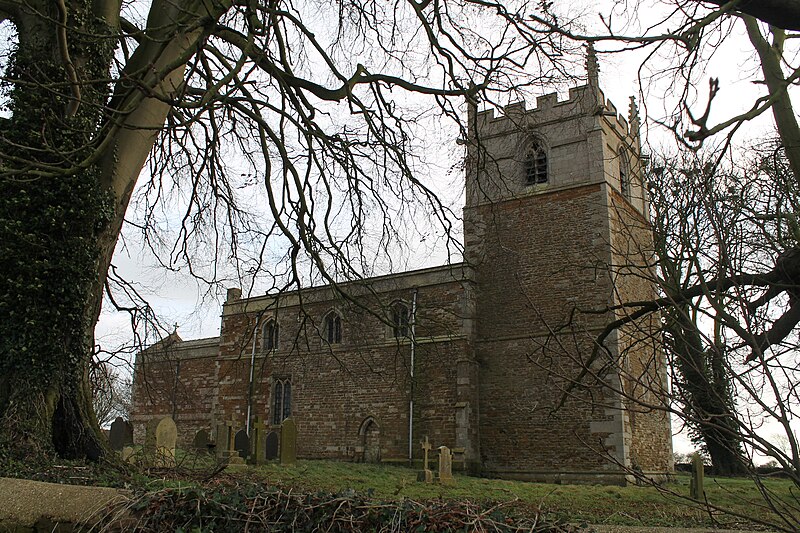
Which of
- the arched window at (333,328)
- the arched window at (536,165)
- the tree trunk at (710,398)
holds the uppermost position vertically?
the arched window at (536,165)

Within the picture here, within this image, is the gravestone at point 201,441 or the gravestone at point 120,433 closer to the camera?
the gravestone at point 120,433

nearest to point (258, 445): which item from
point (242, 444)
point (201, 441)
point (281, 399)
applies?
point (242, 444)

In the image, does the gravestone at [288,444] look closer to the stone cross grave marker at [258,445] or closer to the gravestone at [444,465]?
the stone cross grave marker at [258,445]

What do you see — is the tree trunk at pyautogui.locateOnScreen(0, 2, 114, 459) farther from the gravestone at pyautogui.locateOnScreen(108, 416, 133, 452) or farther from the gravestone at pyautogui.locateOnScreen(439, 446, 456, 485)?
the gravestone at pyautogui.locateOnScreen(108, 416, 133, 452)

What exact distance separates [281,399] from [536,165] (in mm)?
11920

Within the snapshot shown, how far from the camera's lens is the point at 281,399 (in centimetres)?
2308

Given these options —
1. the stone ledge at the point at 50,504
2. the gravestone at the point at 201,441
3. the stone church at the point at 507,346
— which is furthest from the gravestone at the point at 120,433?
the stone ledge at the point at 50,504

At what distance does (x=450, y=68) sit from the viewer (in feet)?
27.7

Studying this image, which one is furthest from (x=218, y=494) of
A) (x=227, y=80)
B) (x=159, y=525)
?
(x=227, y=80)

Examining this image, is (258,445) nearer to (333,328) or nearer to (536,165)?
(333,328)

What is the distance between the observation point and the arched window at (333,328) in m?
22.3

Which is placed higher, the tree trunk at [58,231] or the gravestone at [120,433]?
the tree trunk at [58,231]

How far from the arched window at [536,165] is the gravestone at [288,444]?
10529 mm

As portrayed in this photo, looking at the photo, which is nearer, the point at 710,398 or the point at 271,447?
the point at 710,398
